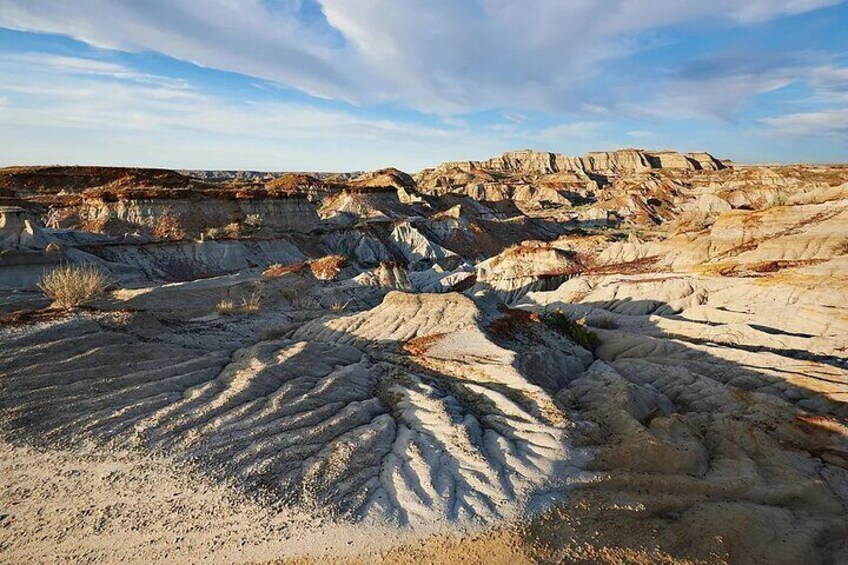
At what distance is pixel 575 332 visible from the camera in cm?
1822

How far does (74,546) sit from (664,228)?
82951mm

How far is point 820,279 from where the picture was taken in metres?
22.8

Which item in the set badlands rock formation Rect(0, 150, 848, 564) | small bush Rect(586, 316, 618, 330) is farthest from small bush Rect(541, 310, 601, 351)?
small bush Rect(586, 316, 618, 330)

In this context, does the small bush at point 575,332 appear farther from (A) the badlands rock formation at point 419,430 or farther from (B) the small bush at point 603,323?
(B) the small bush at point 603,323

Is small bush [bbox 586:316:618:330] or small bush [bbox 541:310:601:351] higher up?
small bush [bbox 541:310:601:351]

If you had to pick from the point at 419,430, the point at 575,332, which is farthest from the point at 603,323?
the point at 419,430

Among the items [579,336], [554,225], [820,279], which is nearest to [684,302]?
[820,279]

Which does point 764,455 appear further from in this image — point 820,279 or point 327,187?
point 327,187

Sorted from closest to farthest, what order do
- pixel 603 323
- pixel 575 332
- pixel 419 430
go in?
pixel 419 430
pixel 575 332
pixel 603 323

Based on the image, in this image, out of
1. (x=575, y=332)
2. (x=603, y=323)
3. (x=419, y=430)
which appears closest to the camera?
(x=419, y=430)

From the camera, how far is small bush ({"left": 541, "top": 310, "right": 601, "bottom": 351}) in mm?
17312

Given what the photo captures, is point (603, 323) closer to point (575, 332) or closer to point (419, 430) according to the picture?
point (575, 332)

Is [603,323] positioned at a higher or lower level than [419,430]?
lower

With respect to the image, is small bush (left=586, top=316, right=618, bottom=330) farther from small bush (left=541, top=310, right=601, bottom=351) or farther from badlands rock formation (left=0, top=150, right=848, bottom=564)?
small bush (left=541, top=310, right=601, bottom=351)
